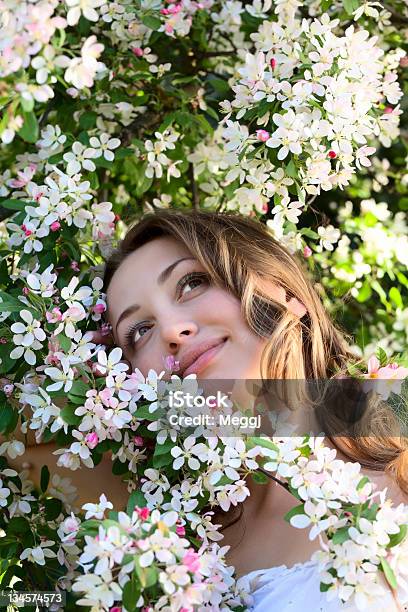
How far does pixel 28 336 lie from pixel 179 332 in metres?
0.27

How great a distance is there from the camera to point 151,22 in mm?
1985

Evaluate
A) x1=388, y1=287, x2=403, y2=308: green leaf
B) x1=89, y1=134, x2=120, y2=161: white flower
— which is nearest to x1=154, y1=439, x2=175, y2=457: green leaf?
x1=89, y1=134, x2=120, y2=161: white flower

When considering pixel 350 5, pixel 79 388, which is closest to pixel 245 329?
pixel 79 388

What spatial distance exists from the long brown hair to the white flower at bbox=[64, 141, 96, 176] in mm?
183

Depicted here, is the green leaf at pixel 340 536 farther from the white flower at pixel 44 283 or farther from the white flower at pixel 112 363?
the white flower at pixel 44 283

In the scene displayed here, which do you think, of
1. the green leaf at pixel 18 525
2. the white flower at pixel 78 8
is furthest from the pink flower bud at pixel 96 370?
the white flower at pixel 78 8

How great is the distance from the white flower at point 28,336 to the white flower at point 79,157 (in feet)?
1.27

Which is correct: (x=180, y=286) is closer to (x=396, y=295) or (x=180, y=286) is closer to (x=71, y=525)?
(x=71, y=525)

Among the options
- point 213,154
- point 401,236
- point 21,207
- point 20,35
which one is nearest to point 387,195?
point 401,236

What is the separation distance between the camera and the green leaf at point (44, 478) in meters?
1.81

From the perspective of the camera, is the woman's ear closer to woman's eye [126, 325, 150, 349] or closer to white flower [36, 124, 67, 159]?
woman's eye [126, 325, 150, 349]

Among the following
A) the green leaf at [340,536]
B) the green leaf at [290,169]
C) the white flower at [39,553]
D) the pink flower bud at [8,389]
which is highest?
the green leaf at [290,169]

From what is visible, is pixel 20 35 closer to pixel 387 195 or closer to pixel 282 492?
pixel 282 492

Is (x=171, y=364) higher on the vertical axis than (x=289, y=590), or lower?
higher
